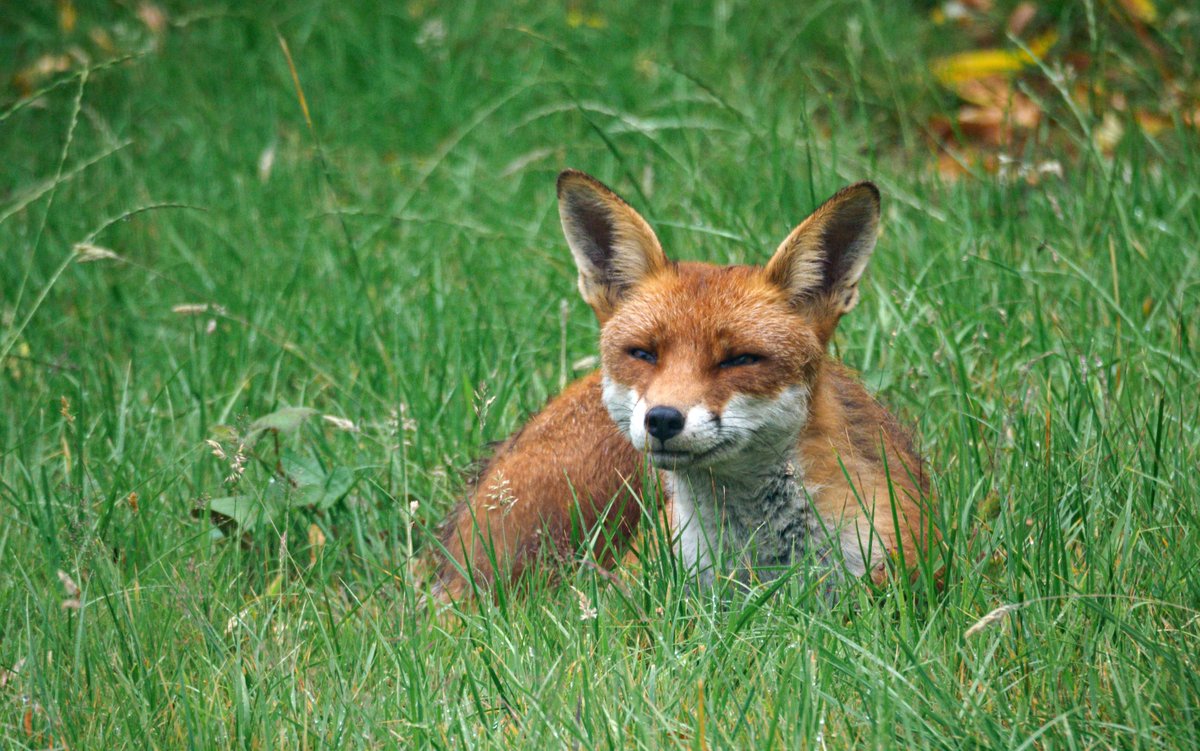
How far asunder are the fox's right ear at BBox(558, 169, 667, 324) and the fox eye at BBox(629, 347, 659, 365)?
1.22 feet

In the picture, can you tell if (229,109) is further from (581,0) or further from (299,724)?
(299,724)

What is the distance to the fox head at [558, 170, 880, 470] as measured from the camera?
3672 millimetres

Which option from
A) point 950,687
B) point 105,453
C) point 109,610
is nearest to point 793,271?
point 950,687

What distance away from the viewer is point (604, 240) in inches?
170

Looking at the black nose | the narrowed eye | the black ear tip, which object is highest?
the black ear tip

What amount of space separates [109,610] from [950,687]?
7.88ft

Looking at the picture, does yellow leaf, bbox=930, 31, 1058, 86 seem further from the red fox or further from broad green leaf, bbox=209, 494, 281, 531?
broad green leaf, bbox=209, 494, 281, 531

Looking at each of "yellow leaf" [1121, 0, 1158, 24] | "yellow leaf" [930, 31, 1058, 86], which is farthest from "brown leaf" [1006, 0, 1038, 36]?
"yellow leaf" [1121, 0, 1158, 24]

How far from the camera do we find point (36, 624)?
3635 mm

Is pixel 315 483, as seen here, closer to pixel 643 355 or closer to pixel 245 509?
pixel 245 509

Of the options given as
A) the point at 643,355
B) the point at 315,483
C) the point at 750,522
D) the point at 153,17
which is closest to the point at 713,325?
the point at 643,355

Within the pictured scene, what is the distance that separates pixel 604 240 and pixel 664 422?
3.29 ft

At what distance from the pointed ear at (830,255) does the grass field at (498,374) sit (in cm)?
59

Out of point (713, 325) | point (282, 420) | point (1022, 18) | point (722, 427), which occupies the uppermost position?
point (1022, 18)
